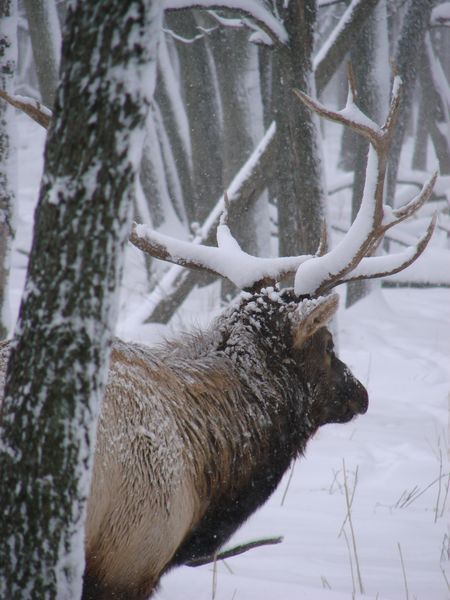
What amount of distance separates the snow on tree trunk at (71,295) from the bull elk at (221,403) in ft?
1.76

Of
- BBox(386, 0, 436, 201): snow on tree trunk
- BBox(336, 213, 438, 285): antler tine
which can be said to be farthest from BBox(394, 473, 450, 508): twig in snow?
BBox(386, 0, 436, 201): snow on tree trunk

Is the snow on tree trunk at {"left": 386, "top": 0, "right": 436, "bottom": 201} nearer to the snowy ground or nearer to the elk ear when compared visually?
the snowy ground

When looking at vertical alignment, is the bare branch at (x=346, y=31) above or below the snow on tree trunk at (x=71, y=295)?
above

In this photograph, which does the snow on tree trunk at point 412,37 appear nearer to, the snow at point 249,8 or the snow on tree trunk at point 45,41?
the snow at point 249,8

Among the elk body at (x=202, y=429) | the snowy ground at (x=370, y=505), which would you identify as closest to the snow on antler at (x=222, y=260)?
the elk body at (x=202, y=429)

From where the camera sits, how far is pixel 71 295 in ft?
5.10

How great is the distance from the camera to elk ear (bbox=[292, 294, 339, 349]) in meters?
2.83

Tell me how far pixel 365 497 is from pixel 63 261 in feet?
10.6

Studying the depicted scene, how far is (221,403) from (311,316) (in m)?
0.52

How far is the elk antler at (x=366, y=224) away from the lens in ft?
8.39

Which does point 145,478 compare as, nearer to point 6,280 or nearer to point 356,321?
point 6,280

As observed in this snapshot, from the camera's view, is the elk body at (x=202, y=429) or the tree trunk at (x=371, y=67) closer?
the elk body at (x=202, y=429)

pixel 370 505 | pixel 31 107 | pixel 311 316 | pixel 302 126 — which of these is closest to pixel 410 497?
pixel 370 505

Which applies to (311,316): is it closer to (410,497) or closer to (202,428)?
(202,428)
